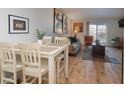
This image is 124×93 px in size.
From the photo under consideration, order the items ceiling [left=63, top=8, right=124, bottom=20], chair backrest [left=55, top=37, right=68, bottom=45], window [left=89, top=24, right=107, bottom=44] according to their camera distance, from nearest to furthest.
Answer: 1. chair backrest [left=55, top=37, right=68, bottom=45]
2. ceiling [left=63, top=8, right=124, bottom=20]
3. window [left=89, top=24, right=107, bottom=44]

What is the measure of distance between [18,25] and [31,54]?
134 cm

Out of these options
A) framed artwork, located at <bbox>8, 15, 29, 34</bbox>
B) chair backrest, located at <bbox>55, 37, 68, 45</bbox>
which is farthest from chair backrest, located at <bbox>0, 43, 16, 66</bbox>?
chair backrest, located at <bbox>55, 37, 68, 45</bbox>

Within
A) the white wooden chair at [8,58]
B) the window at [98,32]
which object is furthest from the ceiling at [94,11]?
the white wooden chair at [8,58]

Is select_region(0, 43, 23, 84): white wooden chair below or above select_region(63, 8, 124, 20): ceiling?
below

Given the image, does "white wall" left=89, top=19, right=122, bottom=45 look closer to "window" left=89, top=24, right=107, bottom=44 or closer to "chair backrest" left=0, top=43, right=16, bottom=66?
"window" left=89, top=24, right=107, bottom=44

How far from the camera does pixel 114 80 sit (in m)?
3.42

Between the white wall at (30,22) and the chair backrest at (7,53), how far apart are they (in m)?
0.52

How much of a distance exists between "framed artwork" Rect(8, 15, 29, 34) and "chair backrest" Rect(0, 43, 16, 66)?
0.79m

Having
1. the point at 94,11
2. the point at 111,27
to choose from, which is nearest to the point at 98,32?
the point at 111,27

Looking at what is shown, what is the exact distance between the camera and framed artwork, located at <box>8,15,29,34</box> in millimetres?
3073

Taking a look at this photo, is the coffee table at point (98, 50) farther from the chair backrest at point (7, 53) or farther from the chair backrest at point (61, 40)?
the chair backrest at point (7, 53)

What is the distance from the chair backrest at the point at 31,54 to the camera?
219 cm
